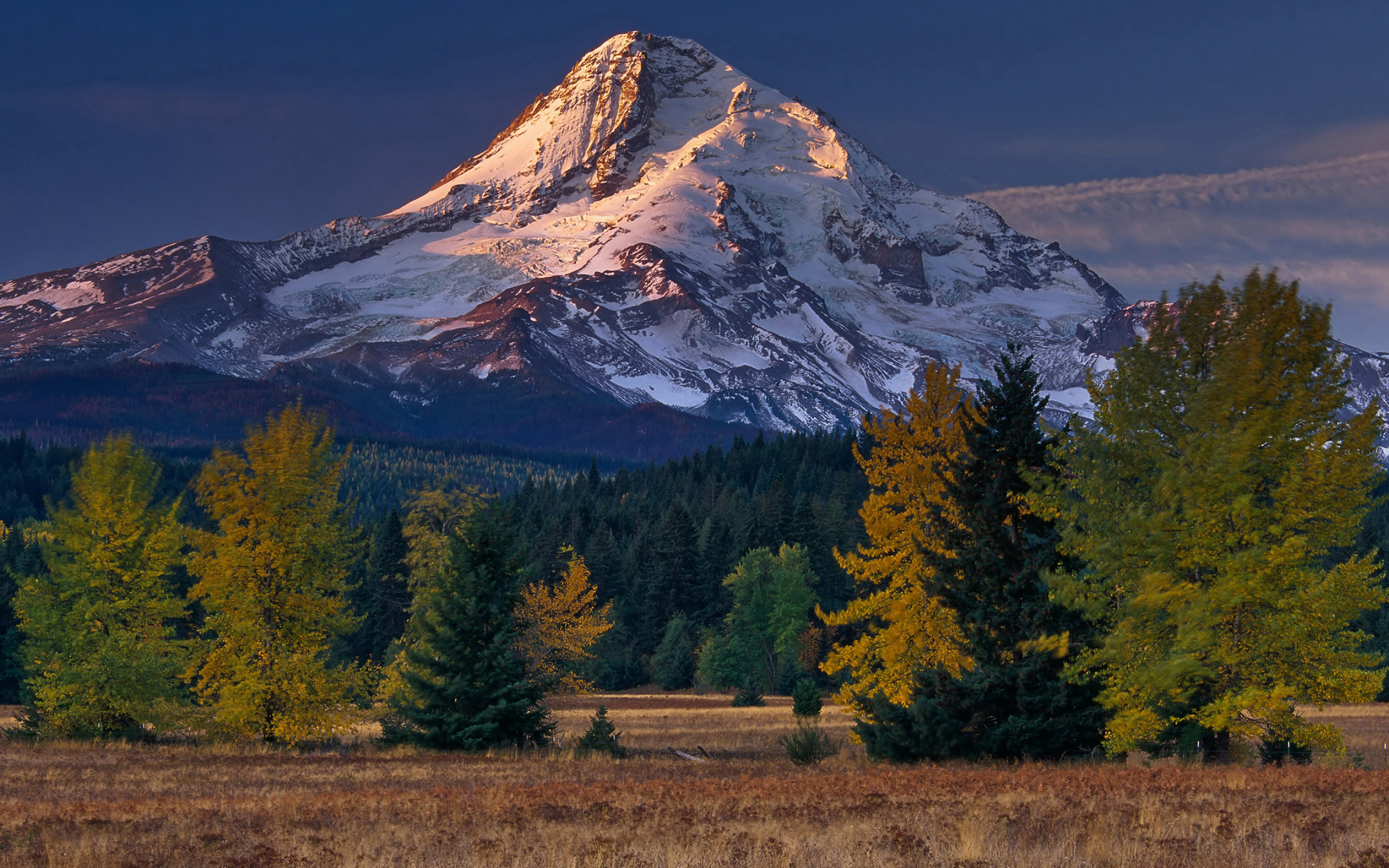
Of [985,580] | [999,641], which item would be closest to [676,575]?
[985,580]

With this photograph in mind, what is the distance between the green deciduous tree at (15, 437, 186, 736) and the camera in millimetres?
37125

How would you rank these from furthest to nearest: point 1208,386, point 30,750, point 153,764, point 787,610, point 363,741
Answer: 1. point 787,610
2. point 363,741
3. point 30,750
4. point 153,764
5. point 1208,386

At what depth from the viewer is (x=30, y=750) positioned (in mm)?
33438

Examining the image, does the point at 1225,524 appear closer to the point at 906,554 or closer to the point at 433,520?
the point at 906,554

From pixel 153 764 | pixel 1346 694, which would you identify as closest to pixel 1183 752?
pixel 1346 694

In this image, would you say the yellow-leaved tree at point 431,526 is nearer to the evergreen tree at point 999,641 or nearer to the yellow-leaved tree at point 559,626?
the yellow-leaved tree at point 559,626

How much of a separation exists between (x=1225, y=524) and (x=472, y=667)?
19794 millimetres

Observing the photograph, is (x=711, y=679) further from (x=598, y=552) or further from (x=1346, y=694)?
(x=1346, y=694)

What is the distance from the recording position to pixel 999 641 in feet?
84.0

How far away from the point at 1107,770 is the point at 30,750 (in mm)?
28526

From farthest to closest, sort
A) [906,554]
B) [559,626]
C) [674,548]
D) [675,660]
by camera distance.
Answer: [674,548] → [675,660] → [559,626] → [906,554]

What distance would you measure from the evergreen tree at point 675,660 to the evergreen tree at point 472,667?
6076 centimetres

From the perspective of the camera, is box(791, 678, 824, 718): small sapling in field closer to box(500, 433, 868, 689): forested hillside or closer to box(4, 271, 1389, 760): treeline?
box(4, 271, 1389, 760): treeline

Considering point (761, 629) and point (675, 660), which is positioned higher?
point (761, 629)
